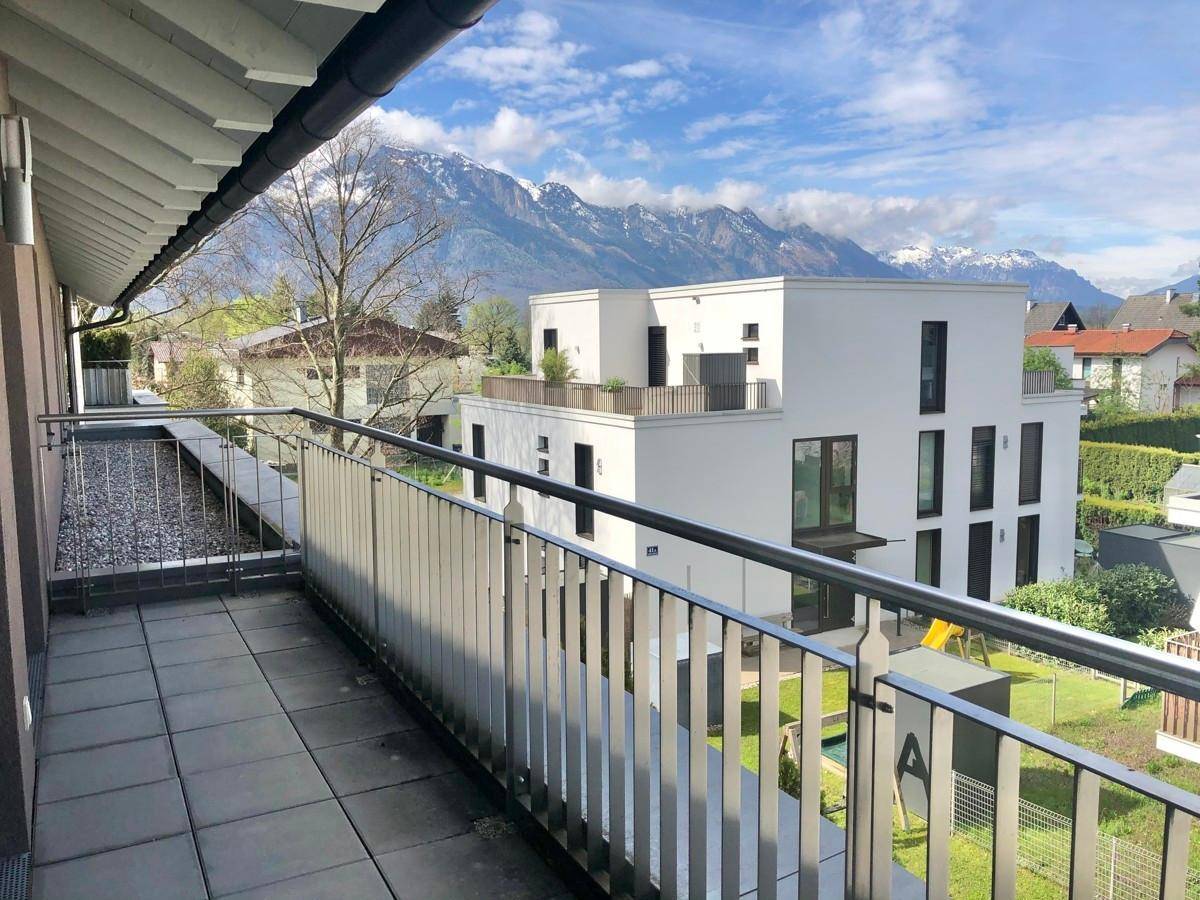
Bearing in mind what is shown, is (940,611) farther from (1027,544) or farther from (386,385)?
(1027,544)

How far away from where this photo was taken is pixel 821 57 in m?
178

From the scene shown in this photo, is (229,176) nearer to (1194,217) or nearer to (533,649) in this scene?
(533,649)

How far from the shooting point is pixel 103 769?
2.74m

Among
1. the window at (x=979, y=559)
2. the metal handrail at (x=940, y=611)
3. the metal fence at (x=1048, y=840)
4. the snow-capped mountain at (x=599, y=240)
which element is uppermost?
the snow-capped mountain at (x=599, y=240)

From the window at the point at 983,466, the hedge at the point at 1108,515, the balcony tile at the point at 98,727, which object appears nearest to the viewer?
the balcony tile at the point at 98,727

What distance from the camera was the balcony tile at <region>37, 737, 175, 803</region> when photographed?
103 inches

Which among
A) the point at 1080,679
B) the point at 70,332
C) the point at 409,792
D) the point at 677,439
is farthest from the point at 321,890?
the point at 677,439

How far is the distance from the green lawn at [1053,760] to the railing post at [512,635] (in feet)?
1.76

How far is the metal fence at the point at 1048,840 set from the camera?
50.9 inches

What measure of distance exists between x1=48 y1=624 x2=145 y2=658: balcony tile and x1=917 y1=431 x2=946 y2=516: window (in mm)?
19023

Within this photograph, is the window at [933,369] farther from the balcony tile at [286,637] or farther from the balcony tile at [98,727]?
the balcony tile at [98,727]

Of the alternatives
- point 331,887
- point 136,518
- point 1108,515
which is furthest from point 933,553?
point 331,887

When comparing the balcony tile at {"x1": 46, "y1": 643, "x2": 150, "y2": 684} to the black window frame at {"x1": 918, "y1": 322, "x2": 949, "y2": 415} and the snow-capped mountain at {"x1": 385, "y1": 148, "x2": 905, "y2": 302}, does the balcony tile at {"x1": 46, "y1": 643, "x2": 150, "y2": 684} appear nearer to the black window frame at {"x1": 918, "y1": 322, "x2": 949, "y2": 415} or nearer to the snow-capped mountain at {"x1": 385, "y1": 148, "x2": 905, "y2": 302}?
the black window frame at {"x1": 918, "y1": 322, "x2": 949, "y2": 415}

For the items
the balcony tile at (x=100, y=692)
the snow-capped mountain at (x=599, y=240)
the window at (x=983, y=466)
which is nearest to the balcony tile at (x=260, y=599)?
the balcony tile at (x=100, y=692)
